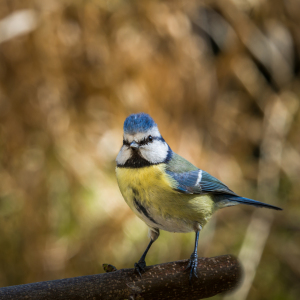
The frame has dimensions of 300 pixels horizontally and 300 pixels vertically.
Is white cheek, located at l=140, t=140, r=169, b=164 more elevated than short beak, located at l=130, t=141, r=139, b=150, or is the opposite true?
short beak, located at l=130, t=141, r=139, b=150

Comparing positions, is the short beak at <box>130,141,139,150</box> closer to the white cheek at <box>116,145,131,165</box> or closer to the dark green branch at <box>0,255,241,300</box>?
the white cheek at <box>116,145,131,165</box>

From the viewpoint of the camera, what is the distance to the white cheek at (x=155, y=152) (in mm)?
748

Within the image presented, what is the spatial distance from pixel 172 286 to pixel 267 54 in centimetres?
196

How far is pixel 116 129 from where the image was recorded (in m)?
1.90

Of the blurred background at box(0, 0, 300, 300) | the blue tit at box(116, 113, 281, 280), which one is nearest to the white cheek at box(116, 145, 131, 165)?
the blue tit at box(116, 113, 281, 280)

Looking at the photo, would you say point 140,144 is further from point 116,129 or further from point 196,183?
point 116,129

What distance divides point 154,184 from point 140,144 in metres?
0.09

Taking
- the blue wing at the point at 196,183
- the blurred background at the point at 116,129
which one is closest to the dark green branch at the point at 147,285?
the blue wing at the point at 196,183

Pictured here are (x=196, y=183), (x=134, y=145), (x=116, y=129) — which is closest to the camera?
(x=134, y=145)

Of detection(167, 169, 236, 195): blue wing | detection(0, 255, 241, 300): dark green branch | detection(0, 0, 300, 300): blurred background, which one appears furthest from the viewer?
detection(0, 0, 300, 300): blurred background

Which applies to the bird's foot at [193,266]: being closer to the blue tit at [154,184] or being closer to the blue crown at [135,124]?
the blue tit at [154,184]

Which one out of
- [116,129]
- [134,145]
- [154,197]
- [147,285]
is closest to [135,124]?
[134,145]

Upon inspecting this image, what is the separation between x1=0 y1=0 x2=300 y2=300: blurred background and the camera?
1776 mm

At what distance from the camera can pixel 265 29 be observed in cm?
226
